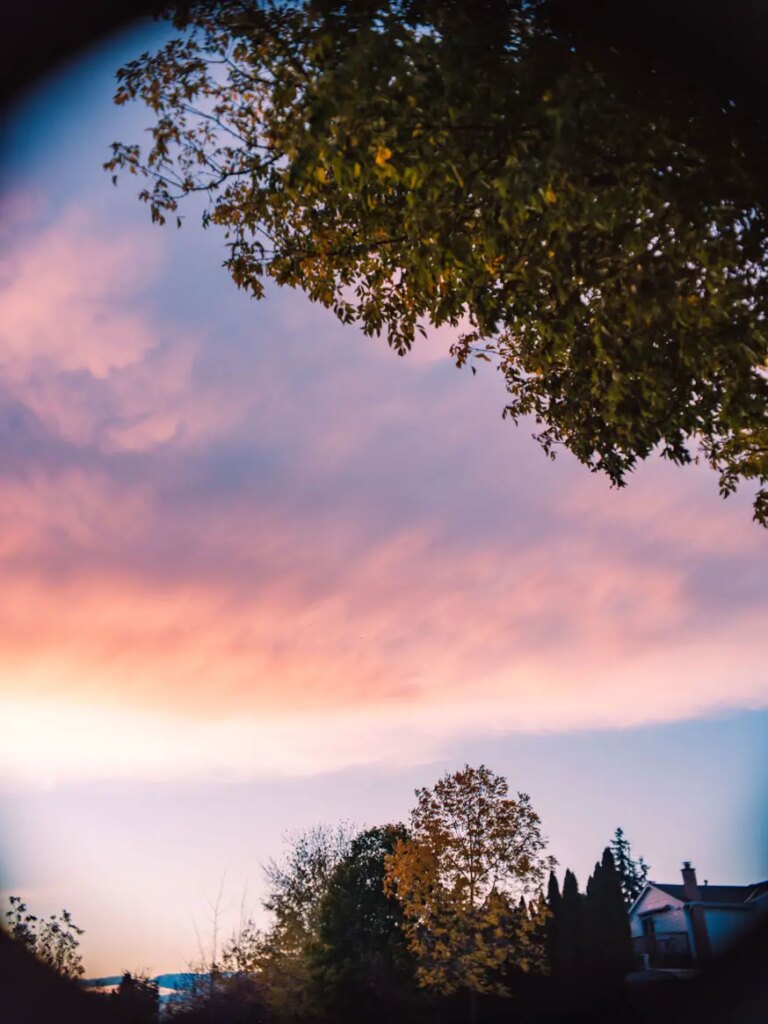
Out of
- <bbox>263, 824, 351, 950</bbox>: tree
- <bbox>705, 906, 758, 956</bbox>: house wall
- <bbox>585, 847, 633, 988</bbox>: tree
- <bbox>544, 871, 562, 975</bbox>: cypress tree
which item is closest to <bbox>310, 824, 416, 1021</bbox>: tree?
<bbox>263, 824, 351, 950</bbox>: tree

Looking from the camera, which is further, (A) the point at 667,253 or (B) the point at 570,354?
(B) the point at 570,354

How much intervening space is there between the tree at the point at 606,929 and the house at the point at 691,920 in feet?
1.23

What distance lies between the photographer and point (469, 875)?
17.9 metres

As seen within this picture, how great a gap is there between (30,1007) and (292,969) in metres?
10.9

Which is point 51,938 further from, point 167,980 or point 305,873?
point 305,873

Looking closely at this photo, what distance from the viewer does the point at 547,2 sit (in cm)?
839

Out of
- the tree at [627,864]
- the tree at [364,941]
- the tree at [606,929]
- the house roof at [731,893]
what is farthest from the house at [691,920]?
the tree at [627,864]

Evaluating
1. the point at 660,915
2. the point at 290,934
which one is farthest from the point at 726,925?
the point at 290,934

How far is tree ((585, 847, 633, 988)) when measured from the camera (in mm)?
15484

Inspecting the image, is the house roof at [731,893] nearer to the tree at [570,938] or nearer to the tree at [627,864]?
the tree at [570,938]

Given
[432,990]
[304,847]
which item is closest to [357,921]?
[432,990]

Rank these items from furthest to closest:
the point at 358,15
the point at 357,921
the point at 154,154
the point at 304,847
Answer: the point at 304,847 → the point at 357,921 → the point at 154,154 → the point at 358,15

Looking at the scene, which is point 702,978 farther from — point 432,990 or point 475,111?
point 432,990

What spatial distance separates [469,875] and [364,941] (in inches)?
121
